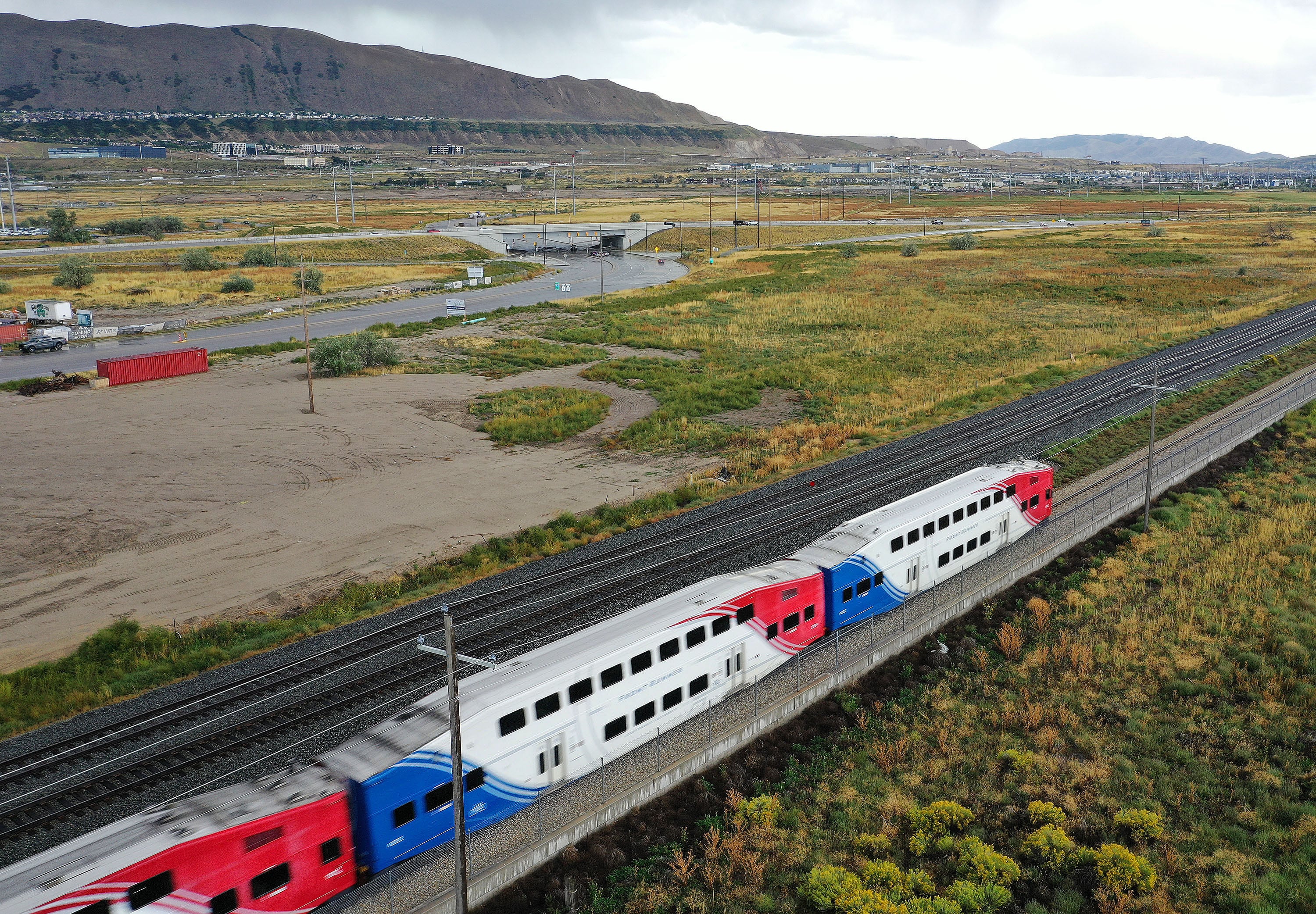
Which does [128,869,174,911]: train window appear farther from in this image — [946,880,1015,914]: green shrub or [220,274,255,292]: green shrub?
[220,274,255,292]: green shrub

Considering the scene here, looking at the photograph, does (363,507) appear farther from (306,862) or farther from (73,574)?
(306,862)

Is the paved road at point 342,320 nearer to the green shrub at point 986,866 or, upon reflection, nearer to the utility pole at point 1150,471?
the utility pole at point 1150,471

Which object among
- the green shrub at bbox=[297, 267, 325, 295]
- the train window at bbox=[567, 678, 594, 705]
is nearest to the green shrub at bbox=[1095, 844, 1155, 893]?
the train window at bbox=[567, 678, 594, 705]

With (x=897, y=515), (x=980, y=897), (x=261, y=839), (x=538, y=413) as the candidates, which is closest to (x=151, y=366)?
(x=538, y=413)

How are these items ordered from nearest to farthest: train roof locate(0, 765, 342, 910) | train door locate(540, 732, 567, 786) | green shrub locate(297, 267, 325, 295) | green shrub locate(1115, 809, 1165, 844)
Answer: train roof locate(0, 765, 342, 910) → train door locate(540, 732, 567, 786) → green shrub locate(1115, 809, 1165, 844) → green shrub locate(297, 267, 325, 295)

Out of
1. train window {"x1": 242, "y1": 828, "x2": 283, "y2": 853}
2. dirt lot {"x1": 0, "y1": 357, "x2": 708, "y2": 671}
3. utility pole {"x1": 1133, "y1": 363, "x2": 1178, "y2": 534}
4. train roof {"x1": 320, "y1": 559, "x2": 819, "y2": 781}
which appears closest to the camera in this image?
train window {"x1": 242, "y1": 828, "x2": 283, "y2": 853}

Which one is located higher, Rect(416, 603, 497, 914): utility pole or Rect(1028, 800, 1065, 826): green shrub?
Rect(416, 603, 497, 914): utility pole

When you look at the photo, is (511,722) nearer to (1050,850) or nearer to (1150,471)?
(1050,850)
